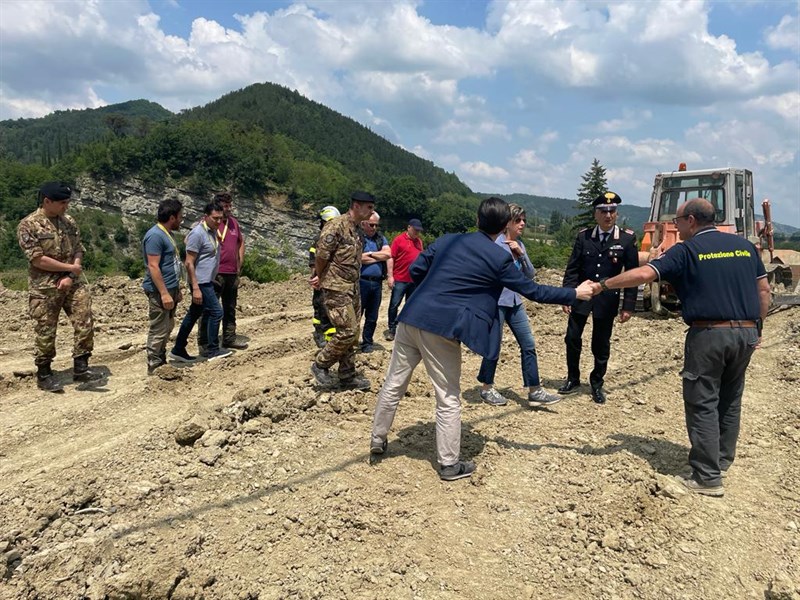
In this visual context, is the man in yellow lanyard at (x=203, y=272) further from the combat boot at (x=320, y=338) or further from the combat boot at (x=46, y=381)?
the combat boot at (x=46, y=381)

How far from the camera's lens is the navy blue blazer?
3473 mm

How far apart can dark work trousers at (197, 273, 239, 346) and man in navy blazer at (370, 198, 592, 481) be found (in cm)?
361

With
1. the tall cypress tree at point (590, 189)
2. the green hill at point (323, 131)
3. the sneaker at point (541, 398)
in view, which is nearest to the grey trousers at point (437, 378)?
the sneaker at point (541, 398)

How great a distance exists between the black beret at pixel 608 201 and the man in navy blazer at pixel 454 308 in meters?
1.68

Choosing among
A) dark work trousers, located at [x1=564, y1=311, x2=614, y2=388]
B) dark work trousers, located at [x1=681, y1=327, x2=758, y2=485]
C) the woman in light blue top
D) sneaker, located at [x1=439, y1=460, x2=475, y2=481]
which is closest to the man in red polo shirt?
the woman in light blue top

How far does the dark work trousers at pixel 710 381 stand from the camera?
3.57 meters

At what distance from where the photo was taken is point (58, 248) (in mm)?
5297

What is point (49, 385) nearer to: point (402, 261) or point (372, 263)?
point (372, 263)

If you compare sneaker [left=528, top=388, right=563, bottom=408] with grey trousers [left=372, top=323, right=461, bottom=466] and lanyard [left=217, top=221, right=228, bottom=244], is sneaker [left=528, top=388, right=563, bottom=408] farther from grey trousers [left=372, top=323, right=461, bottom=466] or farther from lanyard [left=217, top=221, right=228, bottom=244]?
lanyard [left=217, top=221, right=228, bottom=244]

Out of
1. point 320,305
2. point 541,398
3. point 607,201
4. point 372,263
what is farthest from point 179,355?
point 607,201

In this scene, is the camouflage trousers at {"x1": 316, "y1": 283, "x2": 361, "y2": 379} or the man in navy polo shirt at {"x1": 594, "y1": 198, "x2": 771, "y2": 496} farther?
the camouflage trousers at {"x1": 316, "y1": 283, "x2": 361, "y2": 379}

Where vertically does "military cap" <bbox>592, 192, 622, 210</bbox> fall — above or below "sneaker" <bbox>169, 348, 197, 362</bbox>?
above

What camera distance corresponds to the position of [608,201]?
16.5 feet

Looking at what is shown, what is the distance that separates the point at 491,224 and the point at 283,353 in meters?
4.35
